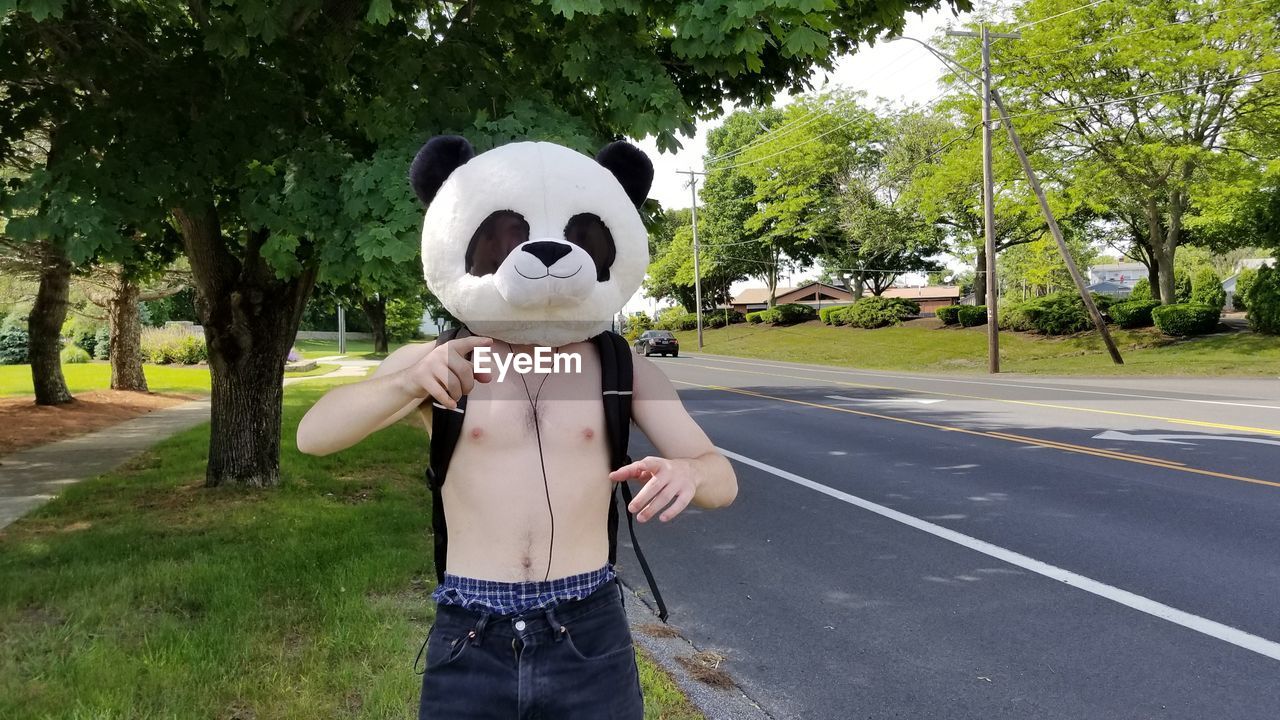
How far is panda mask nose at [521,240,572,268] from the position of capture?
1.67m

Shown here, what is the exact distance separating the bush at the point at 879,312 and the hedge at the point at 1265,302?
48.0 ft

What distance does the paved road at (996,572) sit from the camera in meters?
3.64

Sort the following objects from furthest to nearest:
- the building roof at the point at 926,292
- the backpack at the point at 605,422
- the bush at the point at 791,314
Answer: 1. the building roof at the point at 926,292
2. the bush at the point at 791,314
3. the backpack at the point at 605,422

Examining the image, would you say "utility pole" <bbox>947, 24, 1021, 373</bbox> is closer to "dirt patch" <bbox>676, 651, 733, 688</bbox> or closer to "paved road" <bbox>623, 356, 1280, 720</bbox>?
"paved road" <bbox>623, 356, 1280, 720</bbox>

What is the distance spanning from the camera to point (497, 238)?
1.77 metres

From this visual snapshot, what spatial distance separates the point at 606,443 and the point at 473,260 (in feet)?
1.69

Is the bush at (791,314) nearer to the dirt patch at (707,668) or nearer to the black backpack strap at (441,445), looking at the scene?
the dirt patch at (707,668)

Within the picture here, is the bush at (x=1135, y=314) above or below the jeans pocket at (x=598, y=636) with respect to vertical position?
above

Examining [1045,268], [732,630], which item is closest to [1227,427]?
[732,630]

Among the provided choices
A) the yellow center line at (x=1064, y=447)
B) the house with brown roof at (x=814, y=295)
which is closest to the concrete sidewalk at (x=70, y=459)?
the yellow center line at (x=1064, y=447)

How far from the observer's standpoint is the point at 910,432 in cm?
1091

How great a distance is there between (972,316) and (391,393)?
115 ft

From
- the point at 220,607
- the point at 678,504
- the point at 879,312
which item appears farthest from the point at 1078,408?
the point at 879,312

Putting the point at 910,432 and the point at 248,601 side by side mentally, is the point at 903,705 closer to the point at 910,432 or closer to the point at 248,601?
the point at 248,601
